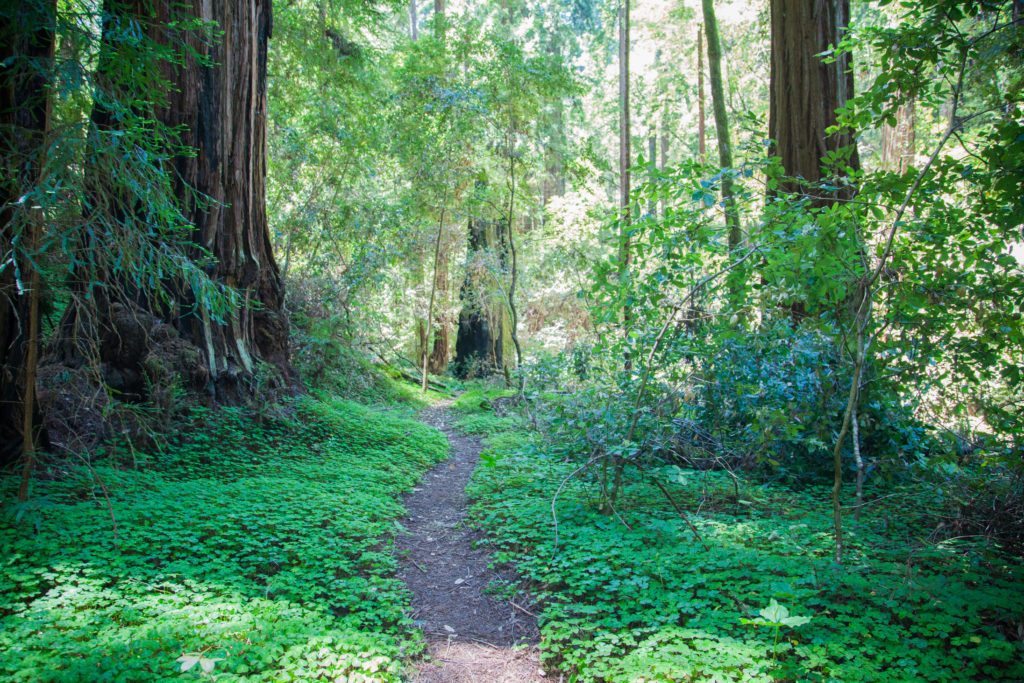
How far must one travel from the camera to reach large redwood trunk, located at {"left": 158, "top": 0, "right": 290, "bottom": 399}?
263 inches

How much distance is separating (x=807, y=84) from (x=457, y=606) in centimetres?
742

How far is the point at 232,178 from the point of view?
23.6ft

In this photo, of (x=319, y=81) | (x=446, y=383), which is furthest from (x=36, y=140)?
(x=446, y=383)

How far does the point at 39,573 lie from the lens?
3.10 meters

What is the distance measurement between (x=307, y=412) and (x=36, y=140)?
4.22 metres

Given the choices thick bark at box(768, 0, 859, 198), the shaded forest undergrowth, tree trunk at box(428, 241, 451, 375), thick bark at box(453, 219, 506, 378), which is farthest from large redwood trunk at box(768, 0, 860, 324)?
tree trunk at box(428, 241, 451, 375)

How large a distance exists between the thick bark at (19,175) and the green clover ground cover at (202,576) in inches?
22.8

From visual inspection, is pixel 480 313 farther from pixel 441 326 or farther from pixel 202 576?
pixel 202 576

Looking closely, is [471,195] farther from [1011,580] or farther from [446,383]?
[1011,580]

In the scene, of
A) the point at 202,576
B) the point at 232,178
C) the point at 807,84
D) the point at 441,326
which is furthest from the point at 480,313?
the point at 202,576

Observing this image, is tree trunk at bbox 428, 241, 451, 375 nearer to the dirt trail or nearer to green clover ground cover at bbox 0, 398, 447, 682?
the dirt trail

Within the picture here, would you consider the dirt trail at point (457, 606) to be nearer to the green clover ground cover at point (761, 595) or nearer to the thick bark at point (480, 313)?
the green clover ground cover at point (761, 595)

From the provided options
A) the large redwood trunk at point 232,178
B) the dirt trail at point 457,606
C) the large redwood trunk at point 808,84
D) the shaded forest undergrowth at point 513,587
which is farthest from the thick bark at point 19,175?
the large redwood trunk at point 808,84

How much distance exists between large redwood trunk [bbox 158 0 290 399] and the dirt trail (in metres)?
3.05
